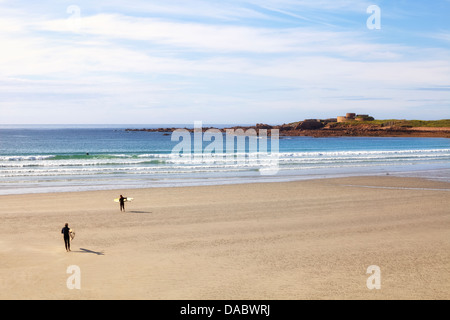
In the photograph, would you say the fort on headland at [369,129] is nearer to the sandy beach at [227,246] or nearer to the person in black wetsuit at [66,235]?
the sandy beach at [227,246]

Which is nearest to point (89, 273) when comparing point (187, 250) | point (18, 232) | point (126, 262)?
point (126, 262)

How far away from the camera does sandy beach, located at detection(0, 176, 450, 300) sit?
11.0m

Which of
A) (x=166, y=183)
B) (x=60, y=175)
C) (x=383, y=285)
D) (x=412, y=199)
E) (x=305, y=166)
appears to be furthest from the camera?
(x=305, y=166)

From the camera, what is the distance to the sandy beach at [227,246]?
433 inches

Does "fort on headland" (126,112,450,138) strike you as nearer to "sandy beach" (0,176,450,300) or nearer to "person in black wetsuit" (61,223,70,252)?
"sandy beach" (0,176,450,300)

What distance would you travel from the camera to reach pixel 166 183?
3062 centimetres

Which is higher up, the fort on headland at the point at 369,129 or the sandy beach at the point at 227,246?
the fort on headland at the point at 369,129

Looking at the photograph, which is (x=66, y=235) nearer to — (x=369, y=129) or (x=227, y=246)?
(x=227, y=246)

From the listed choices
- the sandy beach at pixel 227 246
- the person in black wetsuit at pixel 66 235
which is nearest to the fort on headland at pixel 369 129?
the sandy beach at pixel 227 246

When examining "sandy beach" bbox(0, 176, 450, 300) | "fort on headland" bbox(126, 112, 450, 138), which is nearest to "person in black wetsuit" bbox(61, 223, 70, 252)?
"sandy beach" bbox(0, 176, 450, 300)

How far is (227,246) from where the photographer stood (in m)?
14.5
